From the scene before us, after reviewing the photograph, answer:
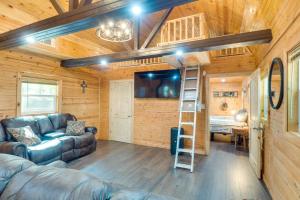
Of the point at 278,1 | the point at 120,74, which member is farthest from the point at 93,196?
the point at 120,74

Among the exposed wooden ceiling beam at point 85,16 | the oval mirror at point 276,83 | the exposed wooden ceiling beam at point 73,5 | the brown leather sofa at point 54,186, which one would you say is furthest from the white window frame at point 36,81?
the oval mirror at point 276,83

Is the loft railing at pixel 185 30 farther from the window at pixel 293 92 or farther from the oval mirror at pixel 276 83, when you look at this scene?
the window at pixel 293 92

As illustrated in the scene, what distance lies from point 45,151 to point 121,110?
9.91 feet

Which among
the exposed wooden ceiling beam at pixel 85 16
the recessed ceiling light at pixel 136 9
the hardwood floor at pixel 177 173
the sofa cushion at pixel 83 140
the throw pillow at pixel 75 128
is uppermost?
the exposed wooden ceiling beam at pixel 85 16

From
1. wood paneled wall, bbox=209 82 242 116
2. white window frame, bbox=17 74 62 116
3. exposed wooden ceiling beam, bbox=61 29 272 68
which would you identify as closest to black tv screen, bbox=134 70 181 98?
exposed wooden ceiling beam, bbox=61 29 272 68

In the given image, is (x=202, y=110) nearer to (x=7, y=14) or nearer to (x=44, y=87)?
(x=44, y=87)

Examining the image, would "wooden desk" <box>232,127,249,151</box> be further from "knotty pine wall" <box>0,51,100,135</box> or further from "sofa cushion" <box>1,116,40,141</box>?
"sofa cushion" <box>1,116,40,141</box>

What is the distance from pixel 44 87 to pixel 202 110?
14.4 ft

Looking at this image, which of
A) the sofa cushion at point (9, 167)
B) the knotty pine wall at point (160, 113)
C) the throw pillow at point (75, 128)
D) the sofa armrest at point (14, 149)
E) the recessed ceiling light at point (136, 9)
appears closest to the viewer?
the sofa cushion at point (9, 167)

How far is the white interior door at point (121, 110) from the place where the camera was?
233 inches

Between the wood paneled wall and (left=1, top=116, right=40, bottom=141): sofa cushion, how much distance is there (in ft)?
23.3

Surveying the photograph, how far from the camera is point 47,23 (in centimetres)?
224

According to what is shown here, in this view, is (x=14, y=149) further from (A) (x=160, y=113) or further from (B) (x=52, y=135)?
(A) (x=160, y=113)

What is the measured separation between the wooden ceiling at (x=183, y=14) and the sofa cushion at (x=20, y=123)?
159cm
